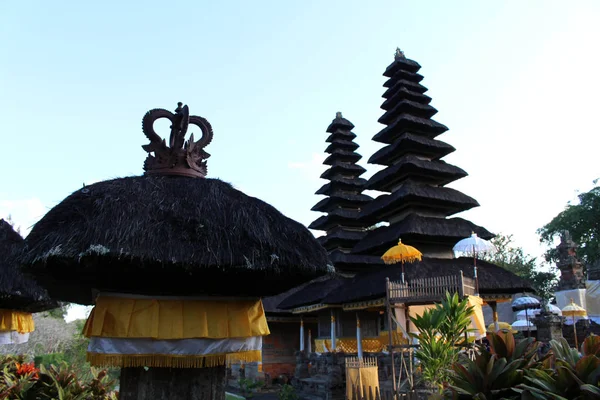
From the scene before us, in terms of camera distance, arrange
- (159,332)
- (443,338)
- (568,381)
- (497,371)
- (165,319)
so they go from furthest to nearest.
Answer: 1. (443,338)
2. (165,319)
3. (159,332)
4. (497,371)
5. (568,381)

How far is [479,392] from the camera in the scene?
11.6 ft

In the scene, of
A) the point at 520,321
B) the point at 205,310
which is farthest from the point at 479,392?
the point at 520,321

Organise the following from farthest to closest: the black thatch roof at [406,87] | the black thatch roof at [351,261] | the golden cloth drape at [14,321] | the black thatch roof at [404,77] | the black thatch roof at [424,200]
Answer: the black thatch roof at [351,261] < the black thatch roof at [404,77] < the black thatch roof at [406,87] < the black thatch roof at [424,200] < the golden cloth drape at [14,321]

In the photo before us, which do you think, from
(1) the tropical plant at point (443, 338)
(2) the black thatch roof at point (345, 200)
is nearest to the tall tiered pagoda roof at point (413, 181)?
(2) the black thatch roof at point (345, 200)

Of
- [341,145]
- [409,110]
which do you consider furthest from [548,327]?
[341,145]

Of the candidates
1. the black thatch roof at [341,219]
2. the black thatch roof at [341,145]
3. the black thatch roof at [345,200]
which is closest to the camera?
the black thatch roof at [341,219]

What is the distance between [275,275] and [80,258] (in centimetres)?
179

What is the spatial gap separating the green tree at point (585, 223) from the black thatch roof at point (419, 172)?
20.1 metres

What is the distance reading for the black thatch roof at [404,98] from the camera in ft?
71.1

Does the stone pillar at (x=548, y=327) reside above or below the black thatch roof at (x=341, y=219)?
below

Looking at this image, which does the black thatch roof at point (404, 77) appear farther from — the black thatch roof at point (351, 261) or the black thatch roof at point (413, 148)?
the black thatch roof at point (351, 261)

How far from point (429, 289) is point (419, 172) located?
24.6 ft

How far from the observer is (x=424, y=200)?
18656 millimetres

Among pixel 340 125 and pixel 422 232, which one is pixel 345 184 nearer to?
pixel 340 125
